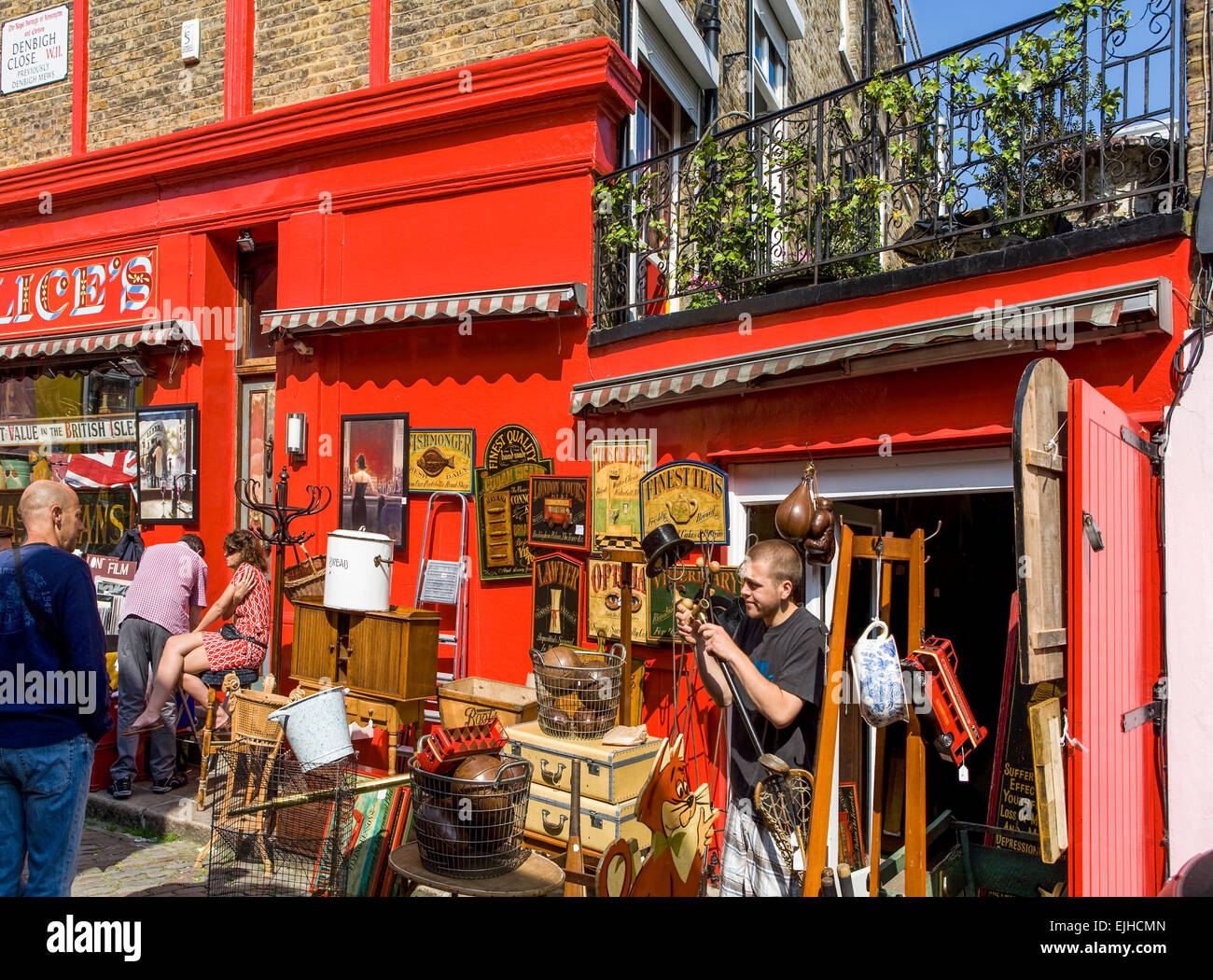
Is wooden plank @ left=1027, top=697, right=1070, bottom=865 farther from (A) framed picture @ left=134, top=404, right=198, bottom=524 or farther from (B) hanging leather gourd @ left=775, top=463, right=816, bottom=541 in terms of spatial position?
(A) framed picture @ left=134, top=404, right=198, bottom=524

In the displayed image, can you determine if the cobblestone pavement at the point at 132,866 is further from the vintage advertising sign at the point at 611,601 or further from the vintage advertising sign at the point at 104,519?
the vintage advertising sign at the point at 104,519

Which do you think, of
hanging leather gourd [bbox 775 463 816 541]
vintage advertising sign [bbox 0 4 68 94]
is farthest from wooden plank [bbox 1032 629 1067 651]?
vintage advertising sign [bbox 0 4 68 94]

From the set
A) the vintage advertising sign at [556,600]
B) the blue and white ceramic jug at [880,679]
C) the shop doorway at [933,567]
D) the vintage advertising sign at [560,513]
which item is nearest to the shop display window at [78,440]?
the vintage advertising sign at [560,513]

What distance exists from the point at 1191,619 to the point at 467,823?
3.64 m

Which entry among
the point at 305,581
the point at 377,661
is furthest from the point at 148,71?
the point at 377,661

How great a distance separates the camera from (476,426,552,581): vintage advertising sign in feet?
22.9

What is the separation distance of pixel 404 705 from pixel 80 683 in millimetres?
2634

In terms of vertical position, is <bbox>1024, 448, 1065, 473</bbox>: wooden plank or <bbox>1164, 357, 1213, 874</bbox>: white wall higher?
<bbox>1024, 448, 1065, 473</bbox>: wooden plank

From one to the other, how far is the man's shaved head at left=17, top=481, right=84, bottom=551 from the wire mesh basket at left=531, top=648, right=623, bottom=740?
2.47 meters

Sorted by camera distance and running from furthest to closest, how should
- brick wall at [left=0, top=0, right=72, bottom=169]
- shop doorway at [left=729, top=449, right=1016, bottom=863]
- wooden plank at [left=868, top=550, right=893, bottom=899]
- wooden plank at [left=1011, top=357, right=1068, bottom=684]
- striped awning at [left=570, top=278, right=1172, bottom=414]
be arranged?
brick wall at [left=0, top=0, right=72, bottom=169] < shop doorway at [left=729, top=449, right=1016, bottom=863] < striped awning at [left=570, top=278, right=1172, bottom=414] < wooden plank at [left=868, top=550, right=893, bottom=899] < wooden plank at [left=1011, top=357, right=1068, bottom=684]

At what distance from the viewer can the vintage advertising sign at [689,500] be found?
602 cm

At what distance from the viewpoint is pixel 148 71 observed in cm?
912

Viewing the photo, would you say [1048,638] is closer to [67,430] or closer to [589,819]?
[589,819]

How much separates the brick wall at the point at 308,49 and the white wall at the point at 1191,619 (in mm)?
6787
